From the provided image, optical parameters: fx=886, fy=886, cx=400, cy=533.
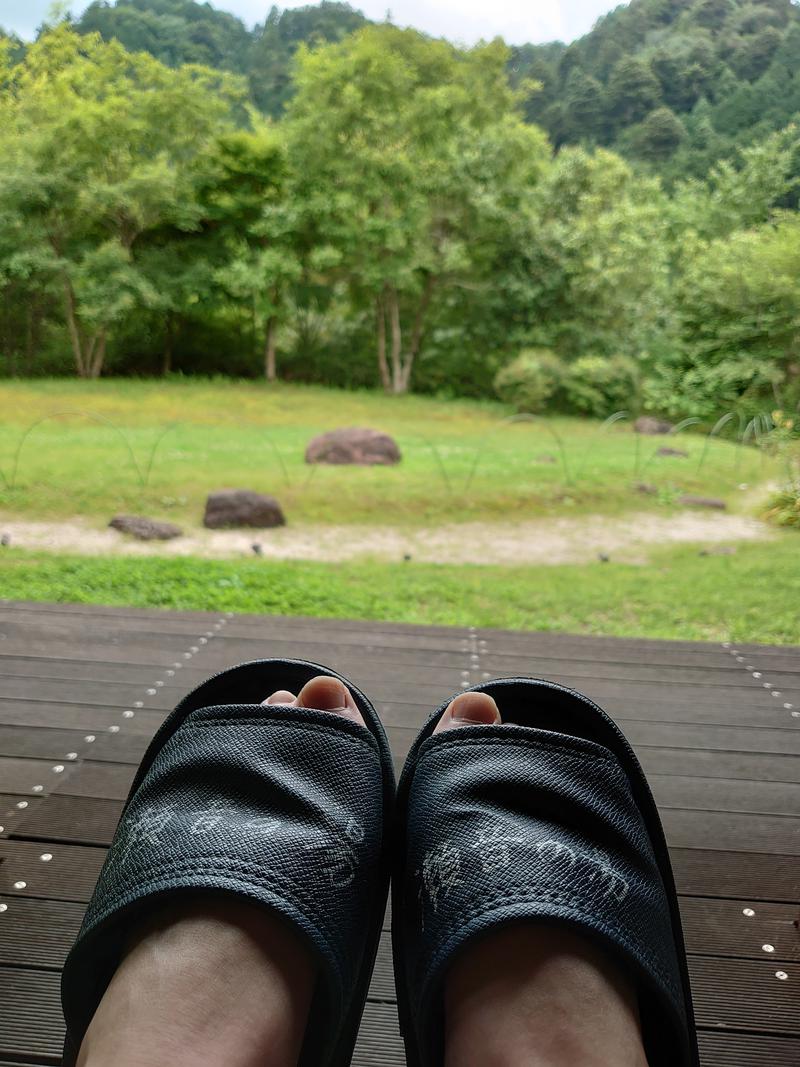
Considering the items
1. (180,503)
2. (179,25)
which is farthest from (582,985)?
(179,25)

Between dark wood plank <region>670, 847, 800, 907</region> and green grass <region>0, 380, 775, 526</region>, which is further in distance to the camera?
green grass <region>0, 380, 775, 526</region>

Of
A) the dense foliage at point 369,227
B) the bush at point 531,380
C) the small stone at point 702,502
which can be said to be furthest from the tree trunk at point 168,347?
the small stone at point 702,502

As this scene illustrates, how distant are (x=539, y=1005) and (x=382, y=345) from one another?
7.06 feet

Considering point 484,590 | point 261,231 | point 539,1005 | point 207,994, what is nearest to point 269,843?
point 207,994

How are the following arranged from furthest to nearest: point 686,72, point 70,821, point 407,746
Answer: point 686,72 → point 407,746 → point 70,821

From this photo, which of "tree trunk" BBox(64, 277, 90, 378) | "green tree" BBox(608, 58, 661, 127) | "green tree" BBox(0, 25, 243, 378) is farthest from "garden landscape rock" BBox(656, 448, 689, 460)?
"tree trunk" BBox(64, 277, 90, 378)

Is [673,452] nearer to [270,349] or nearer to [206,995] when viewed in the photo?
[270,349]

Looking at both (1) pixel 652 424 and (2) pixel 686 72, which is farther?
(1) pixel 652 424

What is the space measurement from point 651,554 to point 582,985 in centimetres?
189

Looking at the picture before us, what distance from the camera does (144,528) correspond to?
2359mm

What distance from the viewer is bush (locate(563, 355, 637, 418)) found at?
97.0 inches

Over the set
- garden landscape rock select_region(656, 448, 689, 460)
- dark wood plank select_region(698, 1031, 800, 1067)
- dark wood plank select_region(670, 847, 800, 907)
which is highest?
garden landscape rock select_region(656, 448, 689, 460)

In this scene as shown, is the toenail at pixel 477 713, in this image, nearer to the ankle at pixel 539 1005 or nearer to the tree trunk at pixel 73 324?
the ankle at pixel 539 1005

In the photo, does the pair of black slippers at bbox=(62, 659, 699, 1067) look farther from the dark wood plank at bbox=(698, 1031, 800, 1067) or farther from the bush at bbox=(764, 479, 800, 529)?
the bush at bbox=(764, 479, 800, 529)
